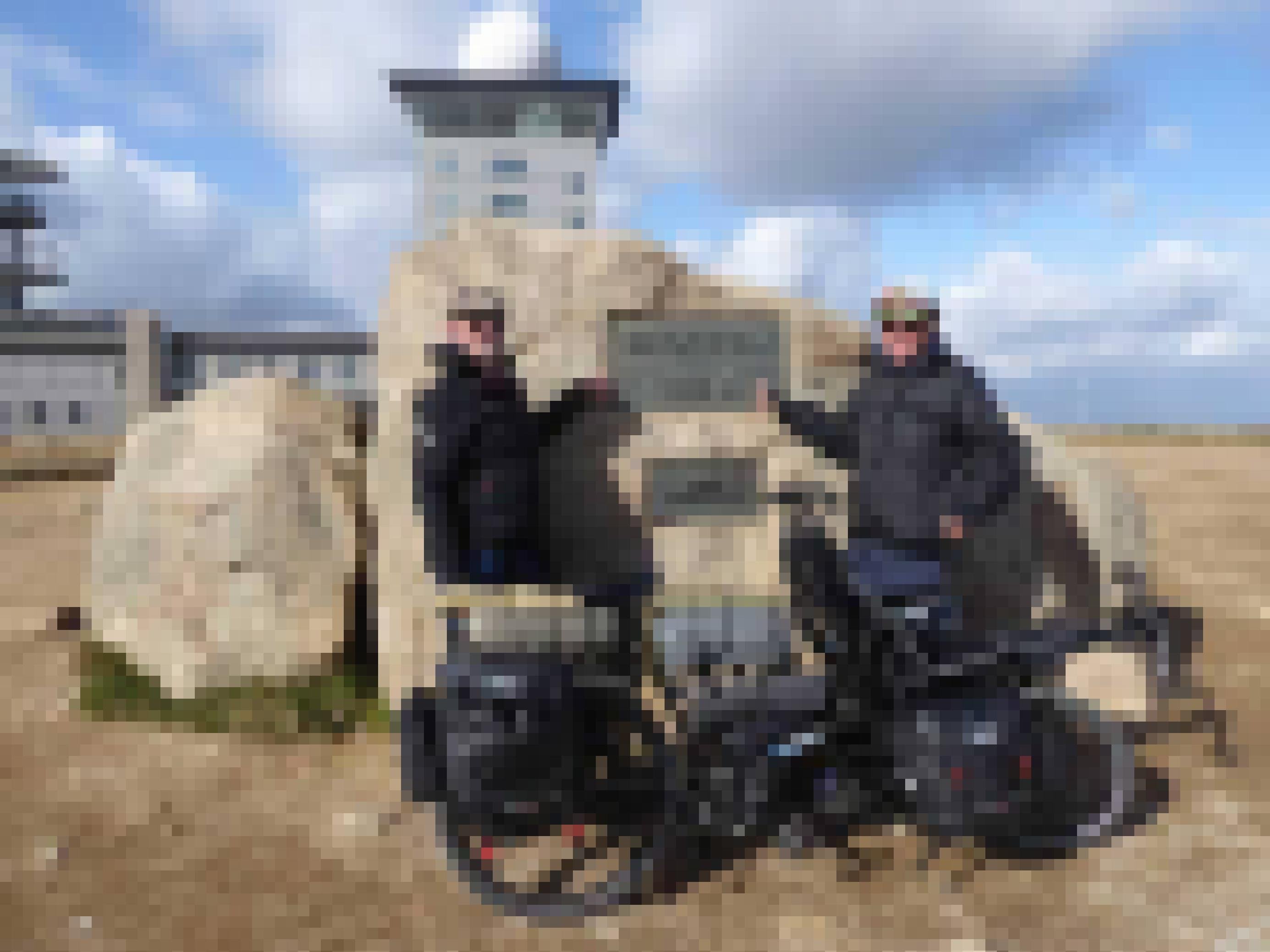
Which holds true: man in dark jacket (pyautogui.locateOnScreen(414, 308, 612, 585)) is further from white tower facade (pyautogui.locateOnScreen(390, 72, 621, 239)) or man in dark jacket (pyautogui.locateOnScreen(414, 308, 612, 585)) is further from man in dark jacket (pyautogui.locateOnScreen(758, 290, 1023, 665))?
white tower facade (pyautogui.locateOnScreen(390, 72, 621, 239))

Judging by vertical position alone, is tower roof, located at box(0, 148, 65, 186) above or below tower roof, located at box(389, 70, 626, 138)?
below

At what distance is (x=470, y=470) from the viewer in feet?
13.3

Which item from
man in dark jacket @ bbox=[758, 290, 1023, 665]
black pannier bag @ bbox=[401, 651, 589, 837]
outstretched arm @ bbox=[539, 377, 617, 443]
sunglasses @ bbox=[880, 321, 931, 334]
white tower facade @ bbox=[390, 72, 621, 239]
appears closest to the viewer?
black pannier bag @ bbox=[401, 651, 589, 837]

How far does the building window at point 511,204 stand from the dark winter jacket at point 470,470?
46.6 metres

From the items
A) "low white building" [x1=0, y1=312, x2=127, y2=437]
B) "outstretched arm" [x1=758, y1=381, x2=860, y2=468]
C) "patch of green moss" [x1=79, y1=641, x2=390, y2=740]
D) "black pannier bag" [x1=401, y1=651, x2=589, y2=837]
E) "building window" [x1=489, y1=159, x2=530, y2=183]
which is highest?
"building window" [x1=489, y1=159, x2=530, y2=183]

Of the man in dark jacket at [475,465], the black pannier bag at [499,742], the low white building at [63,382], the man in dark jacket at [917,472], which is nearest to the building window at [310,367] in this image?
the low white building at [63,382]

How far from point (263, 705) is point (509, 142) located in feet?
153

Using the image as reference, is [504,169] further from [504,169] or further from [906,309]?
[906,309]

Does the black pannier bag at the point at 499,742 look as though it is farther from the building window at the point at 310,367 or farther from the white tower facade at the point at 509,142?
the white tower facade at the point at 509,142

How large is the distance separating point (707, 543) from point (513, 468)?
1.47 metres

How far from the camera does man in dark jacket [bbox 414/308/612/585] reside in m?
3.98

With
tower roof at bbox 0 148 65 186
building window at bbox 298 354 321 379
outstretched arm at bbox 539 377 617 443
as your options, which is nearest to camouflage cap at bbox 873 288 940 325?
outstretched arm at bbox 539 377 617 443

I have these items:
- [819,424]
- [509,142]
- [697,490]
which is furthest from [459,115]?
[819,424]

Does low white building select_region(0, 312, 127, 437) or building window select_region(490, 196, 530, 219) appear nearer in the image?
low white building select_region(0, 312, 127, 437)
